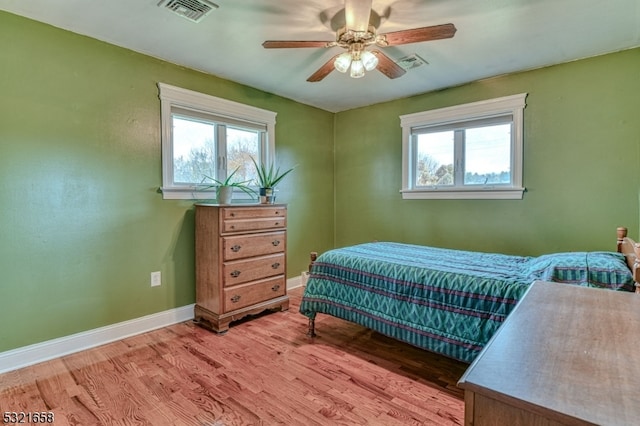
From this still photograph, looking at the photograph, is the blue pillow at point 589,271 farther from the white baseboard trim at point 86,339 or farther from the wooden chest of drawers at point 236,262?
the white baseboard trim at point 86,339

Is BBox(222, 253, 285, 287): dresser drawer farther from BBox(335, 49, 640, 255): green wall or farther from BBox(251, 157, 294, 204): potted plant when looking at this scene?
BBox(335, 49, 640, 255): green wall

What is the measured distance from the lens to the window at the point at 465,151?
3.09 meters

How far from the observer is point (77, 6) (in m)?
2.04

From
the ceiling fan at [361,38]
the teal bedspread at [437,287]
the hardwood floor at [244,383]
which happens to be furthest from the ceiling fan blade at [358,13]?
the hardwood floor at [244,383]

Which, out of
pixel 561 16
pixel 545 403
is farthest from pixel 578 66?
pixel 545 403

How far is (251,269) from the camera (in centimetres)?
296

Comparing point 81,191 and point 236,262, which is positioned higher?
point 81,191

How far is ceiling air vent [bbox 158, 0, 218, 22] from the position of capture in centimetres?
198

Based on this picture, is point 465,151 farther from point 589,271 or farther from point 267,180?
point 267,180

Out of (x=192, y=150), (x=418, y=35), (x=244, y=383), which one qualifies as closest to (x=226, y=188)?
(x=192, y=150)

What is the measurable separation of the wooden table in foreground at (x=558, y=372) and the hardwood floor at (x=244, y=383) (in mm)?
1012

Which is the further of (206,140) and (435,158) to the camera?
(435,158)

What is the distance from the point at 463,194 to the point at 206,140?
2.72 meters

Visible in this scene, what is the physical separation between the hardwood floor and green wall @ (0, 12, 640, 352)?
1.54ft
